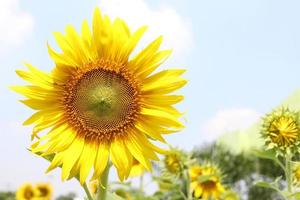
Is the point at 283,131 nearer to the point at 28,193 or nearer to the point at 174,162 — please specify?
the point at 174,162

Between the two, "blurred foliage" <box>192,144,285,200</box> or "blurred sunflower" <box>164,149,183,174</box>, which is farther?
"blurred foliage" <box>192,144,285,200</box>

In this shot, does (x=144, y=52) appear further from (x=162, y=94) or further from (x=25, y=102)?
(x=25, y=102)

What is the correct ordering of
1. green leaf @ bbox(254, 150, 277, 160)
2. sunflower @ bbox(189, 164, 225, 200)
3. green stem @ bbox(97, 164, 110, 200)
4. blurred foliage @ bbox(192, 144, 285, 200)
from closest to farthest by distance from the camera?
green stem @ bbox(97, 164, 110, 200), green leaf @ bbox(254, 150, 277, 160), sunflower @ bbox(189, 164, 225, 200), blurred foliage @ bbox(192, 144, 285, 200)

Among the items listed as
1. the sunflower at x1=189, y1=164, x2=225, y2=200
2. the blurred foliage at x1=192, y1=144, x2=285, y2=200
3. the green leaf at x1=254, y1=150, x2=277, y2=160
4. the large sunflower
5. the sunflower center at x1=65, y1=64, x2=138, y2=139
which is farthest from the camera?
the blurred foliage at x1=192, y1=144, x2=285, y2=200

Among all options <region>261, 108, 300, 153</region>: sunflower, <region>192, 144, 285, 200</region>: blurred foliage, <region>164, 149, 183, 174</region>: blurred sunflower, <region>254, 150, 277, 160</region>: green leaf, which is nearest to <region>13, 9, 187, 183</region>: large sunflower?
<region>254, 150, 277, 160</region>: green leaf

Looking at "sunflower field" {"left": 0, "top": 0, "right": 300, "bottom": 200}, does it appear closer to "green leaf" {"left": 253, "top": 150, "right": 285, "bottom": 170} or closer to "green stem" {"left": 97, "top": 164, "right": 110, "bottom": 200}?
"green stem" {"left": 97, "top": 164, "right": 110, "bottom": 200}

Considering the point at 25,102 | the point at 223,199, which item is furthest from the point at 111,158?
the point at 223,199

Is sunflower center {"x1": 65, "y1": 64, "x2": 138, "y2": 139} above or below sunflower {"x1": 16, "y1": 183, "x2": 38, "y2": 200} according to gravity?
above

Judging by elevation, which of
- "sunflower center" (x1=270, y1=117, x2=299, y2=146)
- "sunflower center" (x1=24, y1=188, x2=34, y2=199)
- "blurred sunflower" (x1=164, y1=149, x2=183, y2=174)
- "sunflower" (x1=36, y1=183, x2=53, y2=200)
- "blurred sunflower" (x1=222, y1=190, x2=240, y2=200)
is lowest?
"sunflower center" (x1=24, y1=188, x2=34, y2=199)
